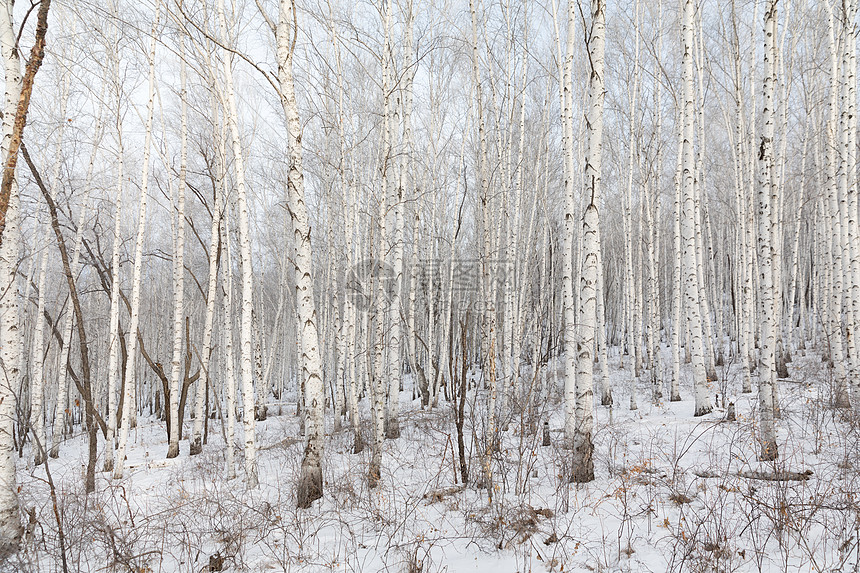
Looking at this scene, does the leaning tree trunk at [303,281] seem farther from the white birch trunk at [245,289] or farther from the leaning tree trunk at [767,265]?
the leaning tree trunk at [767,265]

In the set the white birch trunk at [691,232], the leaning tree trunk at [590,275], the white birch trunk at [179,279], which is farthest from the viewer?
the white birch trunk at [179,279]

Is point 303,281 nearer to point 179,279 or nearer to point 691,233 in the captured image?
point 179,279

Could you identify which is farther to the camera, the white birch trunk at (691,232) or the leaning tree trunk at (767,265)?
the white birch trunk at (691,232)

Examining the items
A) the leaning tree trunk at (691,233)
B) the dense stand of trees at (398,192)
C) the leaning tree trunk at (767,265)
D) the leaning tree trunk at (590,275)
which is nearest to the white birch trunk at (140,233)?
the dense stand of trees at (398,192)

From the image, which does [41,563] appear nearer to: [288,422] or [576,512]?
[576,512]

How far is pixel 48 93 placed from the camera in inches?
325

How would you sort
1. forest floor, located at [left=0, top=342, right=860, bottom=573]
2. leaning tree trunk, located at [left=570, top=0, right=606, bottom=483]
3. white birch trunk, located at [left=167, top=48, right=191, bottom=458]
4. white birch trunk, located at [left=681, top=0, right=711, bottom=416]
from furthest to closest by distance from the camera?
white birch trunk, located at [left=167, top=48, right=191, bottom=458] → white birch trunk, located at [left=681, top=0, right=711, bottom=416] → leaning tree trunk, located at [left=570, top=0, right=606, bottom=483] → forest floor, located at [left=0, top=342, right=860, bottom=573]

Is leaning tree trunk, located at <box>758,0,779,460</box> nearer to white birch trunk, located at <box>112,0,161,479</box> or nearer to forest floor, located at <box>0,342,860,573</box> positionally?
forest floor, located at <box>0,342,860,573</box>

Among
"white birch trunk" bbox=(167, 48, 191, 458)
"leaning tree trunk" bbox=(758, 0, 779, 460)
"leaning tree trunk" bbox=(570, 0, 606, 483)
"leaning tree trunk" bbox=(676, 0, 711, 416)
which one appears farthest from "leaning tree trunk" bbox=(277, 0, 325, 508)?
"leaning tree trunk" bbox=(676, 0, 711, 416)

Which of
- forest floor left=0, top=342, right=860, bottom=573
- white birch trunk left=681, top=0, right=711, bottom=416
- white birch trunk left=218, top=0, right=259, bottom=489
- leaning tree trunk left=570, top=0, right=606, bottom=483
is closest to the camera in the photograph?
forest floor left=0, top=342, right=860, bottom=573

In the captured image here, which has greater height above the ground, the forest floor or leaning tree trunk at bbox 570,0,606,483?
leaning tree trunk at bbox 570,0,606,483

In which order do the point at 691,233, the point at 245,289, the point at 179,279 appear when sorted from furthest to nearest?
the point at 179,279, the point at 691,233, the point at 245,289

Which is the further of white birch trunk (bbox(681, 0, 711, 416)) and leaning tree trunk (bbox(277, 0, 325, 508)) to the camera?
white birch trunk (bbox(681, 0, 711, 416))

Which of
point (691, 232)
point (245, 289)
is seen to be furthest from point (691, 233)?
point (245, 289)
